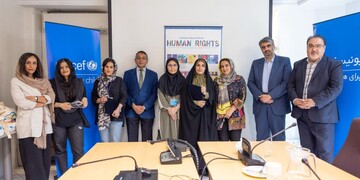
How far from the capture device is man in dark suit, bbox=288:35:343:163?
2506 millimetres

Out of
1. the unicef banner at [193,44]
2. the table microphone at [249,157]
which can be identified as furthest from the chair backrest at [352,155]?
the unicef banner at [193,44]

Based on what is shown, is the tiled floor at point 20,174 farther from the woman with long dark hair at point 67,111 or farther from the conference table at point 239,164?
the conference table at point 239,164

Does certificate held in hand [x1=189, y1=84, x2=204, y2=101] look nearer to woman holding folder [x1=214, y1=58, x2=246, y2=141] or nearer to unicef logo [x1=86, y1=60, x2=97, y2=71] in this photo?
woman holding folder [x1=214, y1=58, x2=246, y2=141]

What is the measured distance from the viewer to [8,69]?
10.9ft

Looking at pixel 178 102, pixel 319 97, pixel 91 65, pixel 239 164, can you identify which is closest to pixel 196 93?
pixel 178 102

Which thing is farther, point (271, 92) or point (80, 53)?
point (80, 53)

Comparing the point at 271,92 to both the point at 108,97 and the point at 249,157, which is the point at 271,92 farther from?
the point at 108,97

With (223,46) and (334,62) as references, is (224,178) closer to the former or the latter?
(334,62)

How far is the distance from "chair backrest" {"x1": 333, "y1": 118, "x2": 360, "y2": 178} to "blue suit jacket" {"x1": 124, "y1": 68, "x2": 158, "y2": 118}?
2.13 m

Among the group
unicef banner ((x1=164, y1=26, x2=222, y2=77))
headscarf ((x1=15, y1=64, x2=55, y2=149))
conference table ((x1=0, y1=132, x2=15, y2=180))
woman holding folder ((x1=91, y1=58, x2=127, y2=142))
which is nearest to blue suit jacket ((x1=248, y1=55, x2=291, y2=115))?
unicef banner ((x1=164, y1=26, x2=222, y2=77))

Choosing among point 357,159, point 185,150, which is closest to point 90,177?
point 185,150

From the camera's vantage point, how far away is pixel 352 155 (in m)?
1.57

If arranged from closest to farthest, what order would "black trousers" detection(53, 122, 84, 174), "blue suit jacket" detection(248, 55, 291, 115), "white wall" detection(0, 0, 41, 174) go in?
"black trousers" detection(53, 122, 84, 174)
"blue suit jacket" detection(248, 55, 291, 115)
"white wall" detection(0, 0, 41, 174)

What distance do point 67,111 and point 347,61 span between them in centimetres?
299
